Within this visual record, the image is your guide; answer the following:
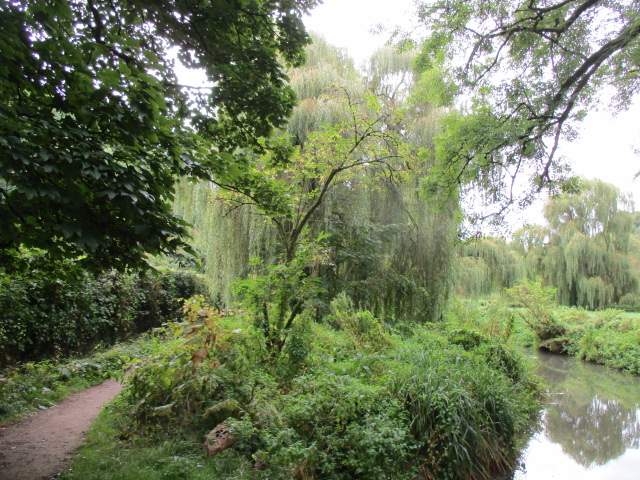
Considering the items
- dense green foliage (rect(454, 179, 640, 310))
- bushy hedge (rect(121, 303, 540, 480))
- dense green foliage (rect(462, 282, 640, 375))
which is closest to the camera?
bushy hedge (rect(121, 303, 540, 480))

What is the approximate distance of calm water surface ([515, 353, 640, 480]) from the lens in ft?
21.0

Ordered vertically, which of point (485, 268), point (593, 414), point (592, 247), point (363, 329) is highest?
point (592, 247)

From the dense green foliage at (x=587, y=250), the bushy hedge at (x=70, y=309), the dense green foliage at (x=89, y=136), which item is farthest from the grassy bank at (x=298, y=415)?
the dense green foliage at (x=587, y=250)

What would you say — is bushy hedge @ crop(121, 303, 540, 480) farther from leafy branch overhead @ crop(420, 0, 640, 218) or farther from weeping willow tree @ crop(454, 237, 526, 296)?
weeping willow tree @ crop(454, 237, 526, 296)

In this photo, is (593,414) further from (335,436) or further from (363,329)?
(335,436)

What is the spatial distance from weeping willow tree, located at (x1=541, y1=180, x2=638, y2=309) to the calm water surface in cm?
592

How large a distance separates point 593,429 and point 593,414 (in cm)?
96

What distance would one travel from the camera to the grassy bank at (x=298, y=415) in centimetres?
391

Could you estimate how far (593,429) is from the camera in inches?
320

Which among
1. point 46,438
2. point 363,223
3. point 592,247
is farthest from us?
point 592,247

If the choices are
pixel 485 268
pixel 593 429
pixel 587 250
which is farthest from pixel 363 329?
pixel 587 250

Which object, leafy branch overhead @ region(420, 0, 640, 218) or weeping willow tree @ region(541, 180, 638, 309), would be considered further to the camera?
weeping willow tree @ region(541, 180, 638, 309)

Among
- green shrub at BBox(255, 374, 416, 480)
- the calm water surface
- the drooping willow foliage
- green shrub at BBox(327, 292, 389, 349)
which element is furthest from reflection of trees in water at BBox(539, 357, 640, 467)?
green shrub at BBox(255, 374, 416, 480)

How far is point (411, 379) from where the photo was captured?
18.4 ft
